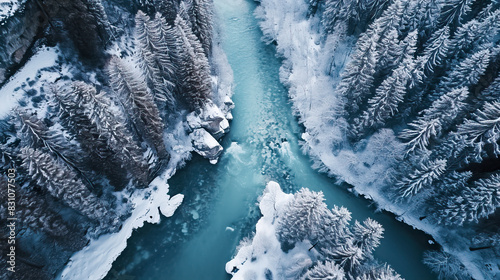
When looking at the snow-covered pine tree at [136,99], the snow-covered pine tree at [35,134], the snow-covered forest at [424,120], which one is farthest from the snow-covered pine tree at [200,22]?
the snow-covered pine tree at [35,134]

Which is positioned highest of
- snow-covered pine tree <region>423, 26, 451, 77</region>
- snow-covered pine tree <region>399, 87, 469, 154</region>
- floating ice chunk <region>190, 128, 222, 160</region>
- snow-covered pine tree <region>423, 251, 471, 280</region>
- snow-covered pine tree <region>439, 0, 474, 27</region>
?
snow-covered pine tree <region>439, 0, 474, 27</region>

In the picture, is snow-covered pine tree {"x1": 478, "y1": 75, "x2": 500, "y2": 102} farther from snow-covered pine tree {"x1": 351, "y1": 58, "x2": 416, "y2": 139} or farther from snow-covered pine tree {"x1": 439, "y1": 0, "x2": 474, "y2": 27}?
snow-covered pine tree {"x1": 439, "y1": 0, "x2": 474, "y2": 27}

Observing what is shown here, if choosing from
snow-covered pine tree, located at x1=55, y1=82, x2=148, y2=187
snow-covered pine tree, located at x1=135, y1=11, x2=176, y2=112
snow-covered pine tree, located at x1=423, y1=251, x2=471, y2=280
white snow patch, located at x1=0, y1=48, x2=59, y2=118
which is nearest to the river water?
snow-covered pine tree, located at x1=423, y1=251, x2=471, y2=280

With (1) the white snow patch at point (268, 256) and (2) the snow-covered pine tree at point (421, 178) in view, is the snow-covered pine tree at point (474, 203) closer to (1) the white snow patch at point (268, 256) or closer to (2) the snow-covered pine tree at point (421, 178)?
(2) the snow-covered pine tree at point (421, 178)

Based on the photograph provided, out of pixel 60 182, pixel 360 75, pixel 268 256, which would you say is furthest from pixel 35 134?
pixel 360 75

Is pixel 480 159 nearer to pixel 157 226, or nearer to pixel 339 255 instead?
pixel 339 255
